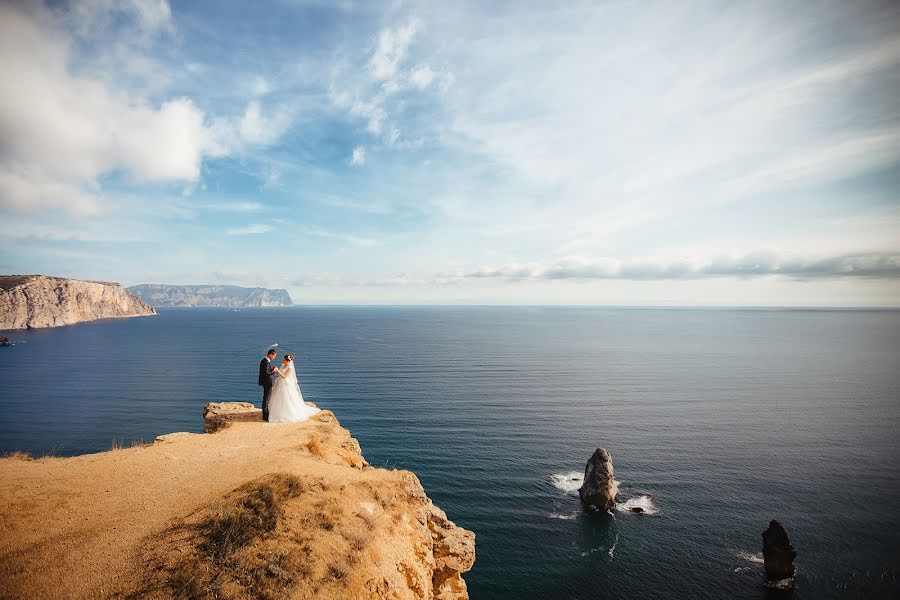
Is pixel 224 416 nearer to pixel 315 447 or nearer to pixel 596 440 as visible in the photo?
pixel 315 447

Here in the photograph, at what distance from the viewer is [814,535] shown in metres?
34.8

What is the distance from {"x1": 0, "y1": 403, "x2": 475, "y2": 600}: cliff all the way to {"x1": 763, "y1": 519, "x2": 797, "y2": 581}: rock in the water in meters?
30.3

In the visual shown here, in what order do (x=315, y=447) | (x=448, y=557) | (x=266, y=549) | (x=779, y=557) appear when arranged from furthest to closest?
(x=779, y=557) → (x=315, y=447) → (x=448, y=557) → (x=266, y=549)

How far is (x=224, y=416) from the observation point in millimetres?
21734

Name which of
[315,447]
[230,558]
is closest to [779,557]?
[315,447]

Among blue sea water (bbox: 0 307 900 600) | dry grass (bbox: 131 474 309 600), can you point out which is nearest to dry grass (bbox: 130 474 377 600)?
dry grass (bbox: 131 474 309 600)

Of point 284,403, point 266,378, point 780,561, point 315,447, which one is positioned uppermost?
point 266,378

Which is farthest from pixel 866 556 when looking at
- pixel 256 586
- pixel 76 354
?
pixel 76 354

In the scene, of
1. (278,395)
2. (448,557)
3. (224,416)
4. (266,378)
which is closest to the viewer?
(448,557)

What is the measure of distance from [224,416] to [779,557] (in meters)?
42.1

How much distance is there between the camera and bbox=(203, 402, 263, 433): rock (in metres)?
21.4

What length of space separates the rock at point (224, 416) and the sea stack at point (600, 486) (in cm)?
3345

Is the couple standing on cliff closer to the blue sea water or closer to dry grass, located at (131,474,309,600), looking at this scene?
dry grass, located at (131,474,309,600)

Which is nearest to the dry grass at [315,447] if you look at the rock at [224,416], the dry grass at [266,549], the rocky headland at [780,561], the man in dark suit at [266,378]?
the dry grass at [266,549]
